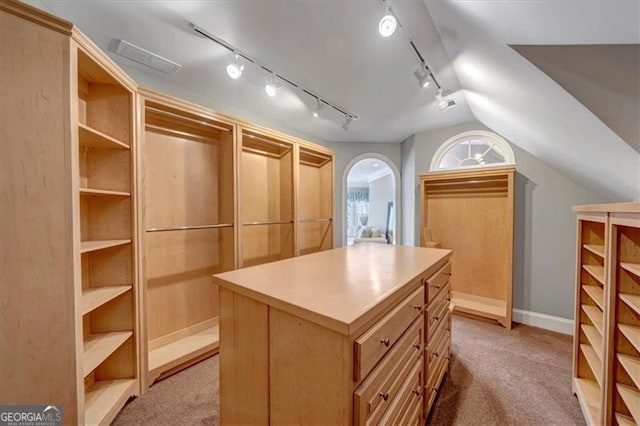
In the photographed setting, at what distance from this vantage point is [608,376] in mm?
1261

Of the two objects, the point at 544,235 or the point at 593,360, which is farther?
the point at 544,235

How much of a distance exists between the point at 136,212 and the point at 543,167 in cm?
401

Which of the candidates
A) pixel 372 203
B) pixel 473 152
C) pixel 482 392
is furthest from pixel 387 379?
pixel 372 203

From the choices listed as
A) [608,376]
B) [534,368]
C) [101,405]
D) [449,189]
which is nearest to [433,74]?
[449,189]

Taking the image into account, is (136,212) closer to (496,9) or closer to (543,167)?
(496,9)

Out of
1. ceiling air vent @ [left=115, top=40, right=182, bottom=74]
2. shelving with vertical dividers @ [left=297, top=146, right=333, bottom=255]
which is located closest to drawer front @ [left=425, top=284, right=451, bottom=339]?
shelving with vertical dividers @ [left=297, top=146, right=333, bottom=255]

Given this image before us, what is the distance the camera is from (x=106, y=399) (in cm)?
156

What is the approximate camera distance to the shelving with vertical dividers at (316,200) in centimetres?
357

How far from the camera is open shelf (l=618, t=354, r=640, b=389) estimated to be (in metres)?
1.08

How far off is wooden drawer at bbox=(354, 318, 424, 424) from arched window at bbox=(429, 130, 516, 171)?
2.83 m

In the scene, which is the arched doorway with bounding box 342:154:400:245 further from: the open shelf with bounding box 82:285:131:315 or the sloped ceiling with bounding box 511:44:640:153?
the open shelf with bounding box 82:285:131:315

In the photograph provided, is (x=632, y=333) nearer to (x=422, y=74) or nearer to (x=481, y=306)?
(x=422, y=74)

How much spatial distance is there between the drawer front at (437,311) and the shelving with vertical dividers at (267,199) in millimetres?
1772

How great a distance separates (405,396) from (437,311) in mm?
600
